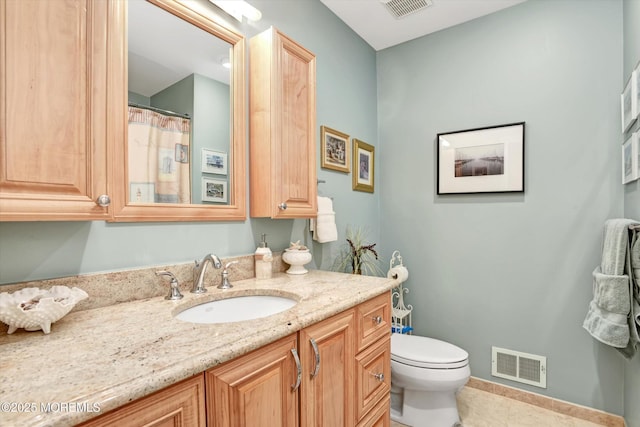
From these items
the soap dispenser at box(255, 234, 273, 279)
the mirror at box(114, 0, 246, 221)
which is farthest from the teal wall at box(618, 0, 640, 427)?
the mirror at box(114, 0, 246, 221)

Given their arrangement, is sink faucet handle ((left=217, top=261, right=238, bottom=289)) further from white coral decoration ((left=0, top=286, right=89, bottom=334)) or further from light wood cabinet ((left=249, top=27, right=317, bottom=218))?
white coral decoration ((left=0, top=286, right=89, bottom=334))

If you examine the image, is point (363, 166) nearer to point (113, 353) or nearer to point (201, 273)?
point (201, 273)

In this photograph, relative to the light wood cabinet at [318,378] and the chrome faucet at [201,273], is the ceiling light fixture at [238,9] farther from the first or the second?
the light wood cabinet at [318,378]

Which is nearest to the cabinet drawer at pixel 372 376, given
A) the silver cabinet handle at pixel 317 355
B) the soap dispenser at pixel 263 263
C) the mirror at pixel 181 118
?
the silver cabinet handle at pixel 317 355

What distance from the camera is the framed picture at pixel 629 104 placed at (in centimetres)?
144

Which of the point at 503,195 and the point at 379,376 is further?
the point at 503,195

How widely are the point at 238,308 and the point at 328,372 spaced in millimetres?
429

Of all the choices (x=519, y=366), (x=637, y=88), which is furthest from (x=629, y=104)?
(x=519, y=366)

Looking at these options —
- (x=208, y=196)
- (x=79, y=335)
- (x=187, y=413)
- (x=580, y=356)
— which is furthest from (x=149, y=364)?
(x=580, y=356)

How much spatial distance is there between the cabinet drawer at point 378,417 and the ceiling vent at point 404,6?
2.33 m

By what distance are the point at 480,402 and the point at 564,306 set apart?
2.68ft

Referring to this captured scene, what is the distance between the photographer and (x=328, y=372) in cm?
108

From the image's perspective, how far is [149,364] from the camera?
2.06 feet

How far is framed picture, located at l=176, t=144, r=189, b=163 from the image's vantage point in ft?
4.13
